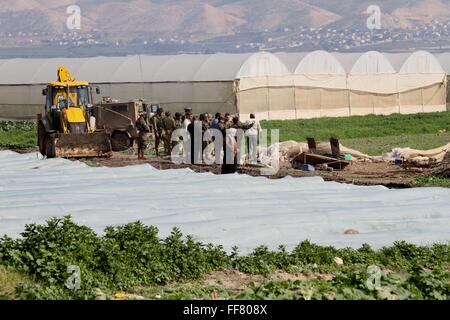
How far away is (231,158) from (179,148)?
206 inches

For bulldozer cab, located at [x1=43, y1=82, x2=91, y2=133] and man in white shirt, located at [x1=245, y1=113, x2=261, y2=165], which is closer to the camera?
man in white shirt, located at [x1=245, y1=113, x2=261, y2=165]

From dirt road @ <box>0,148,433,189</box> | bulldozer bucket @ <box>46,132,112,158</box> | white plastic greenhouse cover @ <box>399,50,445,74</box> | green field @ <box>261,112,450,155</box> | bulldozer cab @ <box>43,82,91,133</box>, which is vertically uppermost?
white plastic greenhouse cover @ <box>399,50,445,74</box>

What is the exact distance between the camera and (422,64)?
47344 mm

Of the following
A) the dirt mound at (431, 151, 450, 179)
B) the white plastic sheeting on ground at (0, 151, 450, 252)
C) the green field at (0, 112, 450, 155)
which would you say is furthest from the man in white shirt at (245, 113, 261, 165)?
the white plastic sheeting on ground at (0, 151, 450, 252)

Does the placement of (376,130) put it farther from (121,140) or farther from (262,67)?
(121,140)

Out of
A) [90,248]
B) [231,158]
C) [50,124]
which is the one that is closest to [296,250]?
[90,248]

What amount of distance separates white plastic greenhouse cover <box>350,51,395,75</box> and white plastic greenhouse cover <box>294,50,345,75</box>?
0.80 m

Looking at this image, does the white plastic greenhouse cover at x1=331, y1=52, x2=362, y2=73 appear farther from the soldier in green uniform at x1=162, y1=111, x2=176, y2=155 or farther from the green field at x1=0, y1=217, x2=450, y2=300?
the green field at x1=0, y1=217, x2=450, y2=300

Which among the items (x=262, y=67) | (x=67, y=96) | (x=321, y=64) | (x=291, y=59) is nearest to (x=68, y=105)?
(x=67, y=96)

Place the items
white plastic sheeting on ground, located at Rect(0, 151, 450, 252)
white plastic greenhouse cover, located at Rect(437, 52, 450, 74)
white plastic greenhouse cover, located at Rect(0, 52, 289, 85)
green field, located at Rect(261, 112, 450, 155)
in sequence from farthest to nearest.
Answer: white plastic greenhouse cover, located at Rect(437, 52, 450, 74), white plastic greenhouse cover, located at Rect(0, 52, 289, 85), green field, located at Rect(261, 112, 450, 155), white plastic sheeting on ground, located at Rect(0, 151, 450, 252)

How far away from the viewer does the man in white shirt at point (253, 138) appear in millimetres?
26070

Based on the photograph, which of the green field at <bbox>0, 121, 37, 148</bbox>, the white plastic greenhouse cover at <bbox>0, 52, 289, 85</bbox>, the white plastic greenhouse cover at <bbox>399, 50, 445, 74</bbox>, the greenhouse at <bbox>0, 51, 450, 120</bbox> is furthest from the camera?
the white plastic greenhouse cover at <bbox>399, 50, 445, 74</bbox>

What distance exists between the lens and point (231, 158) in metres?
23.5

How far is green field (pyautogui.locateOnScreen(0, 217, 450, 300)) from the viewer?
34.0ft
